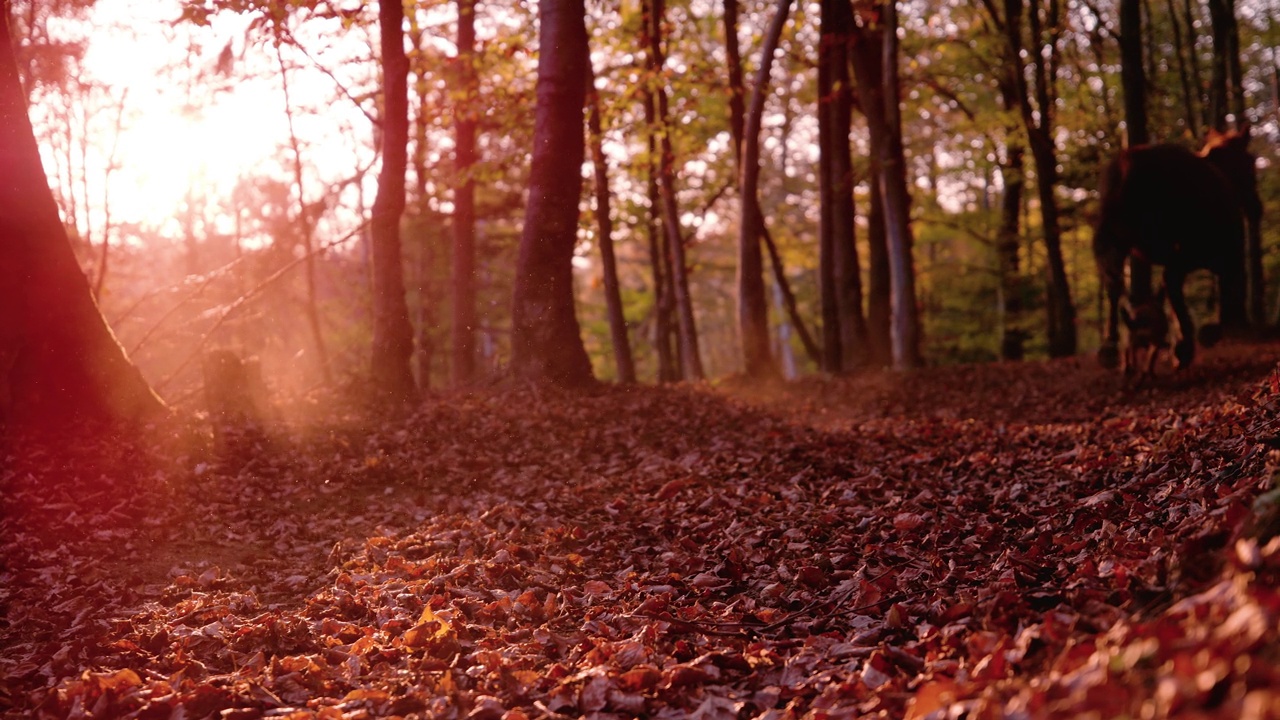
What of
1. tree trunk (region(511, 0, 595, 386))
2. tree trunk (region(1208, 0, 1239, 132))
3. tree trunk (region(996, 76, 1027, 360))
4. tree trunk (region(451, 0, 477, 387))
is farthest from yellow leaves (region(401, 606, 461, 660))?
tree trunk (region(996, 76, 1027, 360))

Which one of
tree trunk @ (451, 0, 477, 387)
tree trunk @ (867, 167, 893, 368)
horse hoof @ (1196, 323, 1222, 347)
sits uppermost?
tree trunk @ (451, 0, 477, 387)

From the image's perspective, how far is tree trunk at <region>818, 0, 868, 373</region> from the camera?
1759 centimetres

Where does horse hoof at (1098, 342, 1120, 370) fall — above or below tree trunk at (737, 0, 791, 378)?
below

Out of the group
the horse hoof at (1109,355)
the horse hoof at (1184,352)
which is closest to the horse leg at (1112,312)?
the horse hoof at (1109,355)

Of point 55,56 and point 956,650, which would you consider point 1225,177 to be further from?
point 55,56

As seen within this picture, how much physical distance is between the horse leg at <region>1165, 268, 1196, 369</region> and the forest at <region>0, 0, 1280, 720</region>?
42mm

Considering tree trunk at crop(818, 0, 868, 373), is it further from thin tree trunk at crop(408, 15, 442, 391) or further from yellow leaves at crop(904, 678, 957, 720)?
yellow leaves at crop(904, 678, 957, 720)

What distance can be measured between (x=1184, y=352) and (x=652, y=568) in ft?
28.4

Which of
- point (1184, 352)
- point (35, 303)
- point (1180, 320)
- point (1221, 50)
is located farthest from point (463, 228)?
point (1221, 50)

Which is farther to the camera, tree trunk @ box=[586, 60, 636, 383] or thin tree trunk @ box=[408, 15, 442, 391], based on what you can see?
thin tree trunk @ box=[408, 15, 442, 391]

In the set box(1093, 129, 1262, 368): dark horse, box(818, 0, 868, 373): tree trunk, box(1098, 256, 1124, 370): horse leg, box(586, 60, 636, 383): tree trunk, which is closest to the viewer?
box(1093, 129, 1262, 368): dark horse

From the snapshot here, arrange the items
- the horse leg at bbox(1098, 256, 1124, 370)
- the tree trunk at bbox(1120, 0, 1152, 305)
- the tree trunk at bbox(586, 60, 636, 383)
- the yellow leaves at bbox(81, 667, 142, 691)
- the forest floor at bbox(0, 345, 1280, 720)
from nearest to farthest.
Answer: the forest floor at bbox(0, 345, 1280, 720) < the yellow leaves at bbox(81, 667, 142, 691) < the horse leg at bbox(1098, 256, 1124, 370) < the tree trunk at bbox(1120, 0, 1152, 305) < the tree trunk at bbox(586, 60, 636, 383)

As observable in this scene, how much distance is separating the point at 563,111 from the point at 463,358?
407 inches

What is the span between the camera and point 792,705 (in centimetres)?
368
